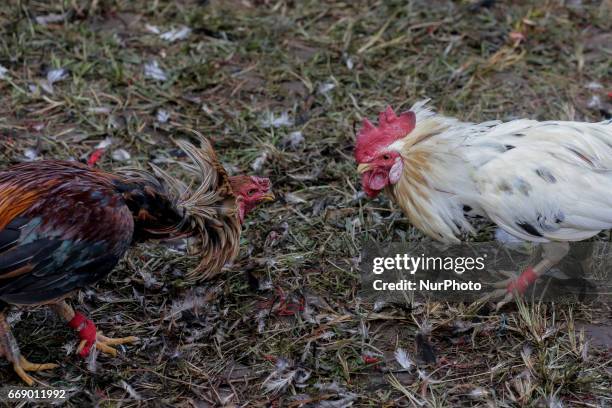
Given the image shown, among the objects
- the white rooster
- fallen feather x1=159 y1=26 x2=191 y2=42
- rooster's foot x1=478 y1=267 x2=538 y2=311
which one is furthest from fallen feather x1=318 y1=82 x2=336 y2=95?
rooster's foot x1=478 y1=267 x2=538 y2=311

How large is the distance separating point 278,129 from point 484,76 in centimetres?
190

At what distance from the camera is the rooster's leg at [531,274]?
489 cm

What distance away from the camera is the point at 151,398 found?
14.1 ft

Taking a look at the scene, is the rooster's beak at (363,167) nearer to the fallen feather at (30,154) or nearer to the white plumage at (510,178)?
the white plumage at (510,178)

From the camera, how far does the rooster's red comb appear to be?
4.67 meters

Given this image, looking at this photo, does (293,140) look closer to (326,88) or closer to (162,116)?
(326,88)

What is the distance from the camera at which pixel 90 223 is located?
13.5 ft

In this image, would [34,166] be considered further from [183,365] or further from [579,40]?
[579,40]

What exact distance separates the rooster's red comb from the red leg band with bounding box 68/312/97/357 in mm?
1782

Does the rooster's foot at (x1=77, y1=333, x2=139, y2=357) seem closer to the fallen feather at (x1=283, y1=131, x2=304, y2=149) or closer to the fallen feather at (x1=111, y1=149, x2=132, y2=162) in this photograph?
the fallen feather at (x1=111, y1=149, x2=132, y2=162)

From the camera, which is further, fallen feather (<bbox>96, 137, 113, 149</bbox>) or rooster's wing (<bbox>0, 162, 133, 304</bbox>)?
fallen feather (<bbox>96, 137, 113, 149</bbox>)

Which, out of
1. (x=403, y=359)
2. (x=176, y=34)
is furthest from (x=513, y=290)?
(x=176, y=34)

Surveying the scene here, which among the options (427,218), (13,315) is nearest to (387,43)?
(427,218)

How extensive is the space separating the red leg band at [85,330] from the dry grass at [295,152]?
10 centimetres
